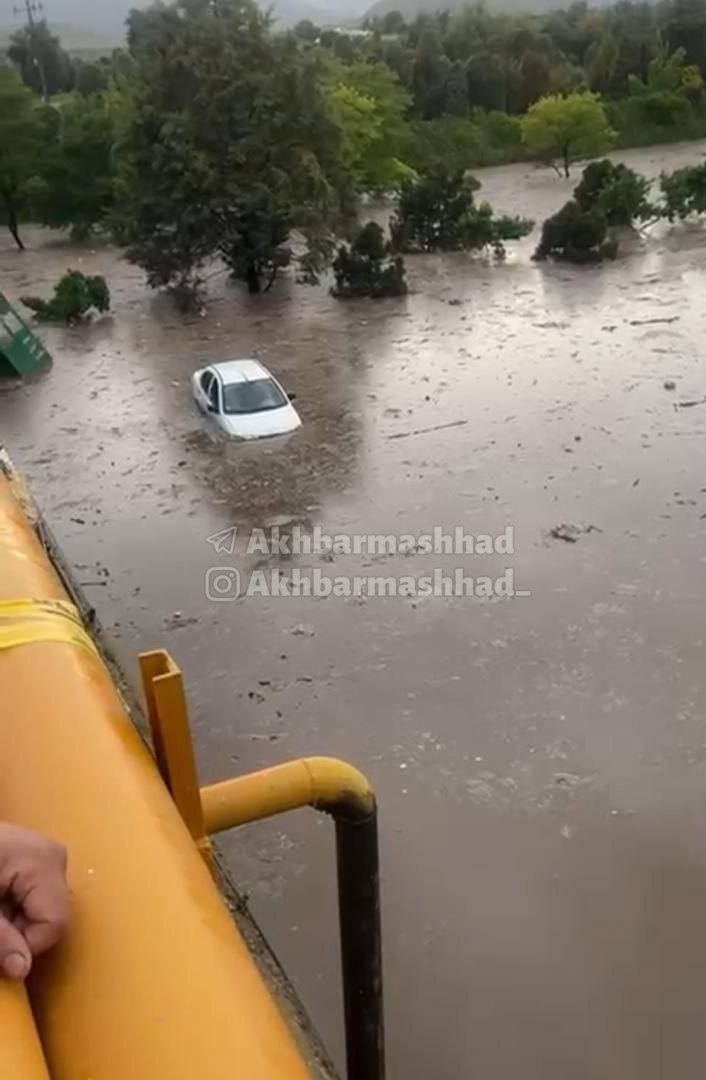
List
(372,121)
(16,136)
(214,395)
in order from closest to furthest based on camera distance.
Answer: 1. (214,395)
2. (16,136)
3. (372,121)

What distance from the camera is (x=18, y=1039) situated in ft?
4.76

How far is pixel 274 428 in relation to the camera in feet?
47.5

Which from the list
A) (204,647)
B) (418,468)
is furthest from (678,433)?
(204,647)

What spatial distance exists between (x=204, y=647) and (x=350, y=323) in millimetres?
11532

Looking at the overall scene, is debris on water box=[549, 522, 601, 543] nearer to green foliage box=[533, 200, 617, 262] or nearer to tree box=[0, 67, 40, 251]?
green foliage box=[533, 200, 617, 262]

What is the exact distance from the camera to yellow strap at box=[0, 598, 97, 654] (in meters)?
2.50

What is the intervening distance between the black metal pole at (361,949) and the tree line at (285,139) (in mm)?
18503

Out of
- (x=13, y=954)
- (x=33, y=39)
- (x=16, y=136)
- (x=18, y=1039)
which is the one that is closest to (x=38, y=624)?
(x=13, y=954)

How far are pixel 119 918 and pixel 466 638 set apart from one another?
311 inches

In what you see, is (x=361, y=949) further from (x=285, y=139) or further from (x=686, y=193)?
(x=686, y=193)

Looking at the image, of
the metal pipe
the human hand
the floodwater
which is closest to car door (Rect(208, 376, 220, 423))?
the floodwater

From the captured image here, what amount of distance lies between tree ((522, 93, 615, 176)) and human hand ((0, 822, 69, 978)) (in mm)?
34551

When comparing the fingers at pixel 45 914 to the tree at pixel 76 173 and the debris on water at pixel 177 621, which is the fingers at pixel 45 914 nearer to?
the debris on water at pixel 177 621

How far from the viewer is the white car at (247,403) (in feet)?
47.4
